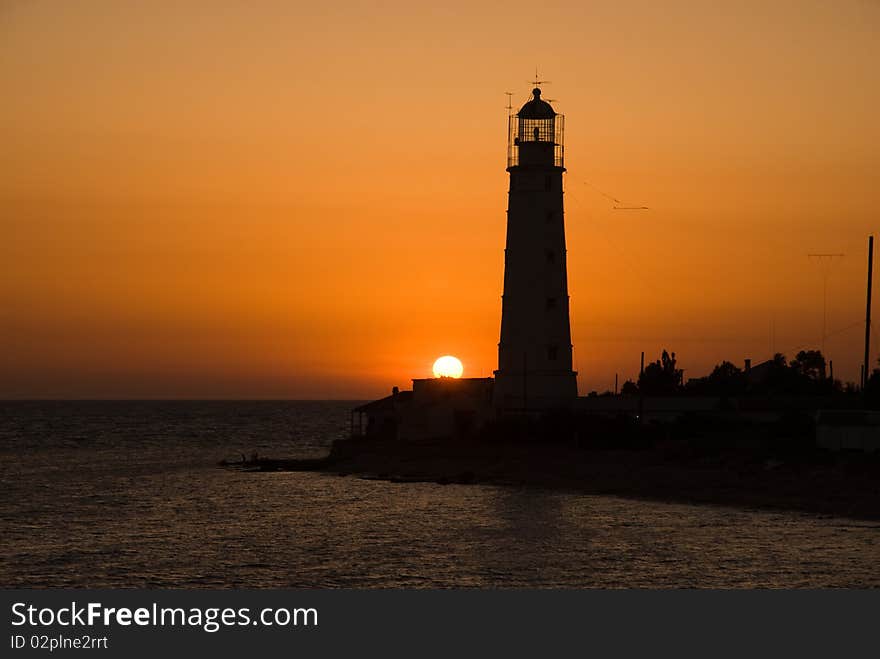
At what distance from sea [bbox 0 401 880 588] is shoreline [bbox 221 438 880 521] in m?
1.82

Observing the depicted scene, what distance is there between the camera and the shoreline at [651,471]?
4734 cm

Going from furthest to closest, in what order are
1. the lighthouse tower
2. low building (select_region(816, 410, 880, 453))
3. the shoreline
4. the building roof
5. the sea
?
the building roof → the lighthouse tower → low building (select_region(816, 410, 880, 453)) → the shoreline → the sea

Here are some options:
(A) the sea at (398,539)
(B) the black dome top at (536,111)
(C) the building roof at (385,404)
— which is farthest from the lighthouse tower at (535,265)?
(C) the building roof at (385,404)

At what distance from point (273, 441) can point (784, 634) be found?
326 ft

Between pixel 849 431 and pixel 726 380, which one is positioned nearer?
pixel 849 431

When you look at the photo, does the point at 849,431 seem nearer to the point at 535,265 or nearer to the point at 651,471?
the point at 651,471

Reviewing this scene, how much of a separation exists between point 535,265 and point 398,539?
2707 centimetres

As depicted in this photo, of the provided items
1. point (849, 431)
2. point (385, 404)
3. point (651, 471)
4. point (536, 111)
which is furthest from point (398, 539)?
point (385, 404)

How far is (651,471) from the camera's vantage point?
54.9m

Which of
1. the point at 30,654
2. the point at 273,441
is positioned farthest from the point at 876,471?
the point at 273,441

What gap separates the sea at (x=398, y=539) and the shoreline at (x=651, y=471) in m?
1.82

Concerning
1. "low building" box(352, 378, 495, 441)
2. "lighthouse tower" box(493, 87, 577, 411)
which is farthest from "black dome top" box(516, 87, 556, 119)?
"low building" box(352, 378, 495, 441)

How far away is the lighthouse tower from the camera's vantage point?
63344mm

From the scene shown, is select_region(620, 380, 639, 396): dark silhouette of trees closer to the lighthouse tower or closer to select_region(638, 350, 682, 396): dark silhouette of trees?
select_region(638, 350, 682, 396): dark silhouette of trees
